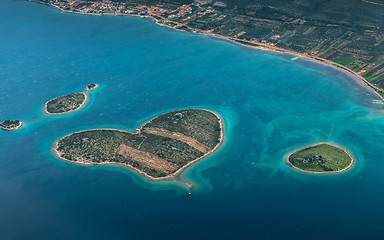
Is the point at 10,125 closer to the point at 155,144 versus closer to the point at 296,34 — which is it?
the point at 155,144

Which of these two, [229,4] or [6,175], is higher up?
[229,4]

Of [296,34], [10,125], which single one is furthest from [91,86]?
[296,34]

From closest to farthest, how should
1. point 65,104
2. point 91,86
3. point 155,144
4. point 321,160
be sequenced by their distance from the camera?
point 321,160, point 155,144, point 65,104, point 91,86

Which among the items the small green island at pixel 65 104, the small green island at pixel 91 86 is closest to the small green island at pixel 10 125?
the small green island at pixel 65 104

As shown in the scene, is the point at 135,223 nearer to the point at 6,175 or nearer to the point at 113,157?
the point at 113,157

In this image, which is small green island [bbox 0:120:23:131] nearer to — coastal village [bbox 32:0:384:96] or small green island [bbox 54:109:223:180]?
small green island [bbox 54:109:223:180]

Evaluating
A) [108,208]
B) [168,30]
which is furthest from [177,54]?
[108,208]

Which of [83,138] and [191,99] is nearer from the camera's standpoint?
[83,138]
